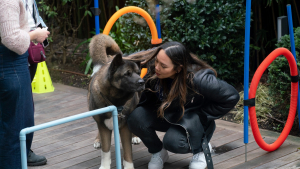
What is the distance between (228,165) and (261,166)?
25 centimetres

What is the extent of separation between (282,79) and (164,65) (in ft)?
5.08

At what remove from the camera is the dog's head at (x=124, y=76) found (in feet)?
8.34

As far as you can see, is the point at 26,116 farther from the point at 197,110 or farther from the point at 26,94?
the point at 197,110

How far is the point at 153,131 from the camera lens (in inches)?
113

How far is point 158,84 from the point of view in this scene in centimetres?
284

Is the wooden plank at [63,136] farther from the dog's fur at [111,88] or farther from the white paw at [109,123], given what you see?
the white paw at [109,123]

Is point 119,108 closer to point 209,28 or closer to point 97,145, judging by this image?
point 97,145

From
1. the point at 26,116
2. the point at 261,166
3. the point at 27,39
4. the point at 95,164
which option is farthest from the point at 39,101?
the point at 261,166

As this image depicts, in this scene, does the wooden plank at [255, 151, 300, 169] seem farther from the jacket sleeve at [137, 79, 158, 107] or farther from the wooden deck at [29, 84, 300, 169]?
the jacket sleeve at [137, 79, 158, 107]

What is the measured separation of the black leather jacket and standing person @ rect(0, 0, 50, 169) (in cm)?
93

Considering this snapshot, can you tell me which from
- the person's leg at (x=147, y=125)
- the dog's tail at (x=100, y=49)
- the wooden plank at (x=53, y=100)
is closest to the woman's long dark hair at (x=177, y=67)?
the person's leg at (x=147, y=125)

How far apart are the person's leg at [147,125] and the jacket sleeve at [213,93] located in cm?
36

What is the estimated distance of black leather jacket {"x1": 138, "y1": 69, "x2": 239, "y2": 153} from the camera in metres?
2.69

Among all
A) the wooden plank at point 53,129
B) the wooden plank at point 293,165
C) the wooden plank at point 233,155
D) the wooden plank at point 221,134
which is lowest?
the wooden plank at point 293,165
